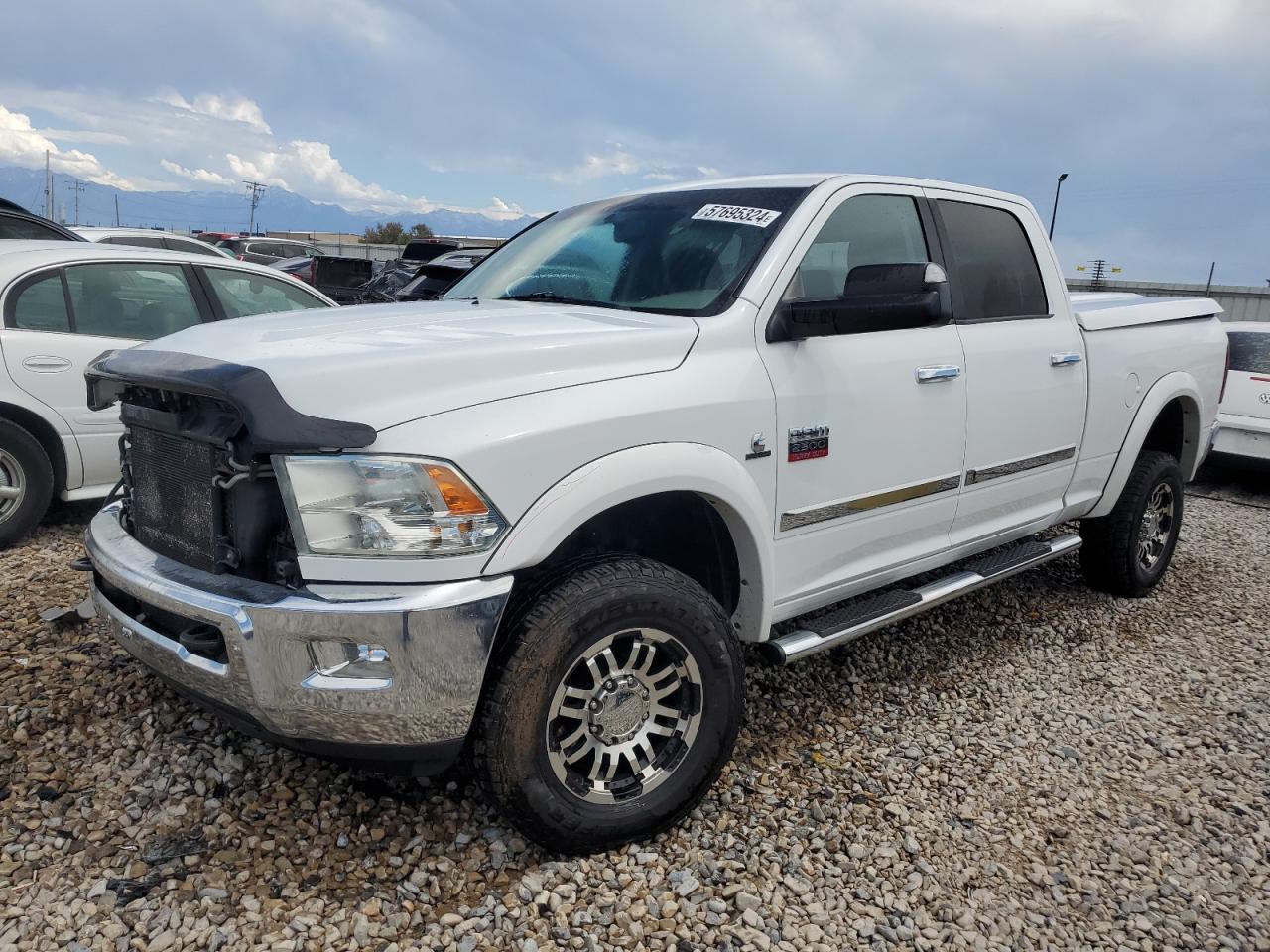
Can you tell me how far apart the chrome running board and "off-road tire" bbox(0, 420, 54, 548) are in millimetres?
4048

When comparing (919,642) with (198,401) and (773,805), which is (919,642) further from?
(198,401)

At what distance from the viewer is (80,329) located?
516cm

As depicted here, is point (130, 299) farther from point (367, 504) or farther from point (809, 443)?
point (809, 443)

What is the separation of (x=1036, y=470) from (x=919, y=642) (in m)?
0.96

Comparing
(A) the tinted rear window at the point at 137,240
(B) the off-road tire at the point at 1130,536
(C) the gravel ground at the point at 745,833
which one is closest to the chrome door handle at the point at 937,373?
(C) the gravel ground at the point at 745,833

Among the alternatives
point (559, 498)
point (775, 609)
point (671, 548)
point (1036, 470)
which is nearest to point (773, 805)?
point (775, 609)

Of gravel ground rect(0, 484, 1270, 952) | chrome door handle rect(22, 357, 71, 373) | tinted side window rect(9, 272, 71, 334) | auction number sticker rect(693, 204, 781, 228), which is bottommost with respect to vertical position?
gravel ground rect(0, 484, 1270, 952)

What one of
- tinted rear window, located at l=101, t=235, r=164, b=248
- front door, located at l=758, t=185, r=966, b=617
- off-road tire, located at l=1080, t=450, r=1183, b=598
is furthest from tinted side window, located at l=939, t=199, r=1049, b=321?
tinted rear window, located at l=101, t=235, r=164, b=248

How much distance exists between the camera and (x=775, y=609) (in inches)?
122

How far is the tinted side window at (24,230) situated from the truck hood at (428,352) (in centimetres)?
448

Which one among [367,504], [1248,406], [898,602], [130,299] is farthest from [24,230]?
[1248,406]

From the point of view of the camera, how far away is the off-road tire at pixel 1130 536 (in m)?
4.86

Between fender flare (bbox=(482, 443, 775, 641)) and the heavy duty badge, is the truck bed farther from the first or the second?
fender flare (bbox=(482, 443, 775, 641))

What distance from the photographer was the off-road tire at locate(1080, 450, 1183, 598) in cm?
486
